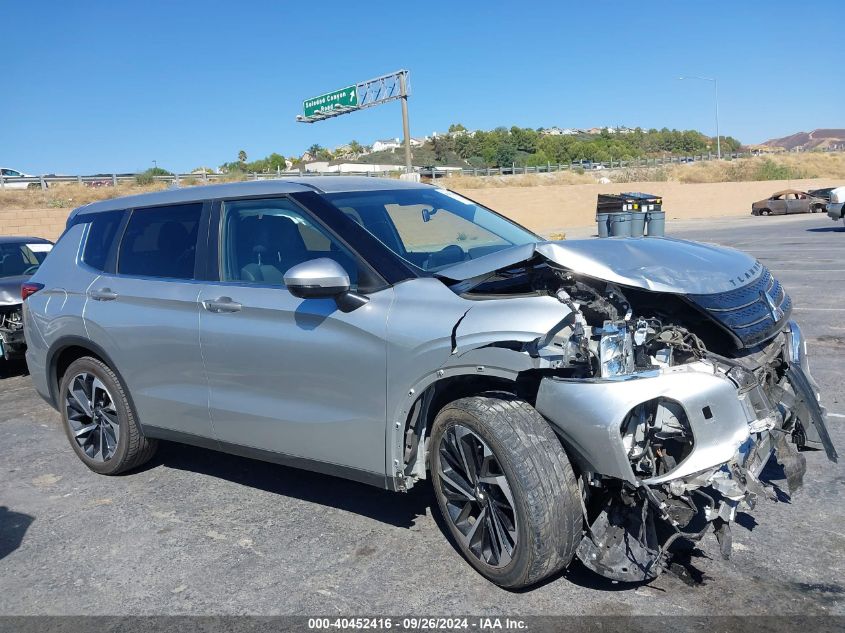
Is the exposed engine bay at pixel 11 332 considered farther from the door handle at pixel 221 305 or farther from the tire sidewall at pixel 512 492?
the tire sidewall at pixel 512 492

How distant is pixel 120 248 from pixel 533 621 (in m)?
3.63

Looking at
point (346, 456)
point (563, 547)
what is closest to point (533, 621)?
point (563, 547)

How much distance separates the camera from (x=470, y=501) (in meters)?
3.46

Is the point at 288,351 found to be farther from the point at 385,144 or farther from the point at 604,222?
the point at 385,144

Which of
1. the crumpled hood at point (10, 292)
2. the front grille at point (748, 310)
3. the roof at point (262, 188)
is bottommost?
the crumpled hood at point (10, 292)

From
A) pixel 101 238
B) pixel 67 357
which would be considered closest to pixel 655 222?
pixel 101 238

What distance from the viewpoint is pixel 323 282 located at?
355 cm

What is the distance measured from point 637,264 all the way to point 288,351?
180cm

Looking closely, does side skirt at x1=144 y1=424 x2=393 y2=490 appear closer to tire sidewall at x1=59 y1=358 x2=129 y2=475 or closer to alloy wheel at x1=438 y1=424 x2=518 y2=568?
tire sidewall at x1=59 y1=358 x2=129 y2=475

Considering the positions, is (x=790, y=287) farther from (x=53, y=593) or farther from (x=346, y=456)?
(x=53, y=593)

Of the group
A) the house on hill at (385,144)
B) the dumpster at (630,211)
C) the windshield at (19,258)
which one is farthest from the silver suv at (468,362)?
the house on hill at (385,144)

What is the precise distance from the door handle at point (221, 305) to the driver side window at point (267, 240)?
0.49 ft

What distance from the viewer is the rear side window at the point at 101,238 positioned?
5191 mm

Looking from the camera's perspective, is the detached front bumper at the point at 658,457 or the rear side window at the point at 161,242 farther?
the rear side window at the point at 161,242
